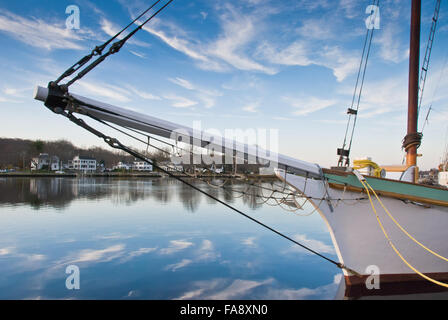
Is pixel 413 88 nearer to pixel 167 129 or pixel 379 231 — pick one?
pixel 379 231

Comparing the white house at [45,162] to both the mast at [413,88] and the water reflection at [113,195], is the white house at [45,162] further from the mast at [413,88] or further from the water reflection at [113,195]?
the mast at [413,88]

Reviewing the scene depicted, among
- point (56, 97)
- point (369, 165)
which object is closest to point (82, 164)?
point (56, 97)

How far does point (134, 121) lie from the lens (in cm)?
426

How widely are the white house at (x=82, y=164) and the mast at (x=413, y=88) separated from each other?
95.9 m

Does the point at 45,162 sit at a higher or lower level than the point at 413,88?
lower

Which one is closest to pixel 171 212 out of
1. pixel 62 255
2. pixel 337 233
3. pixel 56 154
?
pixel 62 255

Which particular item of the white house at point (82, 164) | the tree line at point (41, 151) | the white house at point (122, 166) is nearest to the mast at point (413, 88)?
the tree line at point (41, 151)

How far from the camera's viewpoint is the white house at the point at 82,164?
Answer: 297 ft

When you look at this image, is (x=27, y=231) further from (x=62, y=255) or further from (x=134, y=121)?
(x=134, y=121)

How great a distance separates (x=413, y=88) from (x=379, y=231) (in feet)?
16.3

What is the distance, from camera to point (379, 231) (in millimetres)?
5605
